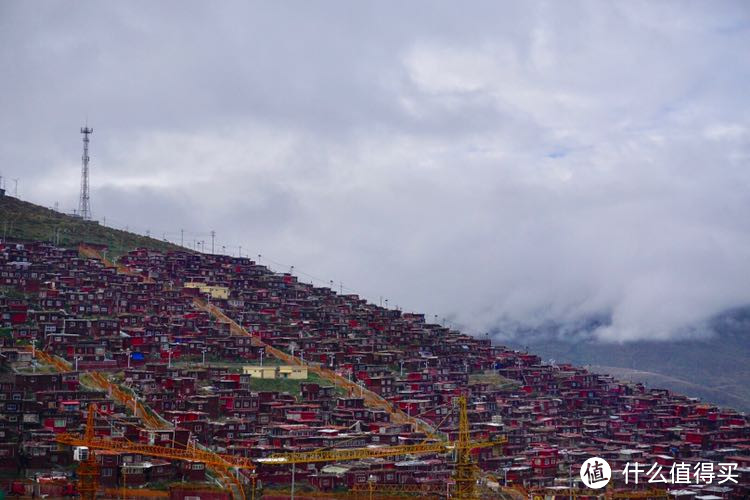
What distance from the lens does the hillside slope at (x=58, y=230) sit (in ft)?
284

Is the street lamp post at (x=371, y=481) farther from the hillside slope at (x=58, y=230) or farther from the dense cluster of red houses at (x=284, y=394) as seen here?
the hillside slope at (x=58, y=230)

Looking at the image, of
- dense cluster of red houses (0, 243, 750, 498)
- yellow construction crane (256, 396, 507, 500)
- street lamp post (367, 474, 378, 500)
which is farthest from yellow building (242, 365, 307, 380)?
street lamp post (367, 474, 378, 500)

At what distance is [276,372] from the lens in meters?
58.2

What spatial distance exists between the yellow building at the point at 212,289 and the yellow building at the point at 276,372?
68.0ft

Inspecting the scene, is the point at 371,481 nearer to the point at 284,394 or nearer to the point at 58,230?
the point at 284,394

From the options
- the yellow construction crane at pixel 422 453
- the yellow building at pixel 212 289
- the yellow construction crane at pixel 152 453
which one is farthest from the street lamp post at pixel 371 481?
the yellow building at pixel 212 289

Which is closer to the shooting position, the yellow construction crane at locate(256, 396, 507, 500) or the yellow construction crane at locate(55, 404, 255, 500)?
the yellow construction crane at locate(55, 404, 255, 500)

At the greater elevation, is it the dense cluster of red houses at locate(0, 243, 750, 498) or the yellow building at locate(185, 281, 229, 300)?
the yellow building at locate(185, 281, 229, 300)

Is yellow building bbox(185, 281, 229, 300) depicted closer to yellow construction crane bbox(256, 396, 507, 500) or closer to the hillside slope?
the hillside slope

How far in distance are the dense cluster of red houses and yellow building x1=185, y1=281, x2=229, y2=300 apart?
928 millimetres

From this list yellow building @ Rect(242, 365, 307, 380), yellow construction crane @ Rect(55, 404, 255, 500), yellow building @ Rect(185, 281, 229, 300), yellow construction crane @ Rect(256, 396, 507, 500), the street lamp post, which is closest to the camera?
yellow construction crane @ Rect(55, 404, 255, 500)

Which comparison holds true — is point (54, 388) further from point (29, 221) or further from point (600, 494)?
point (29, 221)

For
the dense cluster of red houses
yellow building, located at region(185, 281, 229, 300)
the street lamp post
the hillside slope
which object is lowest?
the street lamp post

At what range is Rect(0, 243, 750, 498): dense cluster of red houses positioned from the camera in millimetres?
40656
